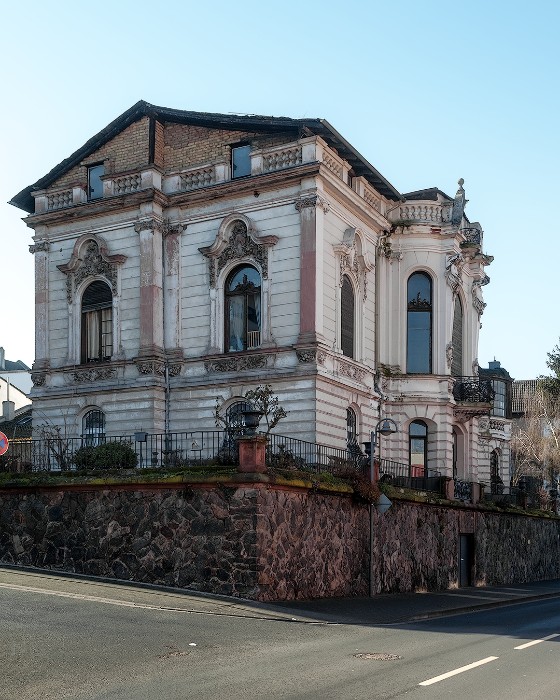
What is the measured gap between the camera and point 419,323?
124 ft

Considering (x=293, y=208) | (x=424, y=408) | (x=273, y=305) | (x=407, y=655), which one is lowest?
(x=407, y=655)

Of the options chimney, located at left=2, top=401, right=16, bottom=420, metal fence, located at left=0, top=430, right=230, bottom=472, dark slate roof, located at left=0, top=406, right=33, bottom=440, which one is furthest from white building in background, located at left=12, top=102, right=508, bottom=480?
chimney, located at left=2, top=401, right=16, bottom=420

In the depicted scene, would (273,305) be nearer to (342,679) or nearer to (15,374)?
(342,679)

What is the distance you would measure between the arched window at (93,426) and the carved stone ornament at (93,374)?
1.12 metres

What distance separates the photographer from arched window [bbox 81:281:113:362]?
114 feet

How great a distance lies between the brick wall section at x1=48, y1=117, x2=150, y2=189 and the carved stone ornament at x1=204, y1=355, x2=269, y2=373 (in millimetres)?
7551

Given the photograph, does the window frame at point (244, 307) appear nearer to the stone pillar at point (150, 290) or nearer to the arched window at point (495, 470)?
the stone pillar at point (150, 290)

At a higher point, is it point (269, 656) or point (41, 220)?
point (41, 220)

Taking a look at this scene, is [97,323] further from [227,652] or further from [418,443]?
[227,652]

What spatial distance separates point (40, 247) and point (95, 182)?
3101 mm

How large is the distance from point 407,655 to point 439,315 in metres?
23.5

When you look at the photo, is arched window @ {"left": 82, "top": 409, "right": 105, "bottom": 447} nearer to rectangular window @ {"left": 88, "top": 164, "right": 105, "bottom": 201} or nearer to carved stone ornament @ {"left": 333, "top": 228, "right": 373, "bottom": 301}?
rectangular window @ {"left": 88, "top": 164, "right": 105, "bottom": 201}

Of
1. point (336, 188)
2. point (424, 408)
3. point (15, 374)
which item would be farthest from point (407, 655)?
point (15, 374)

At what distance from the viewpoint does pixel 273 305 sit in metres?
31.6
